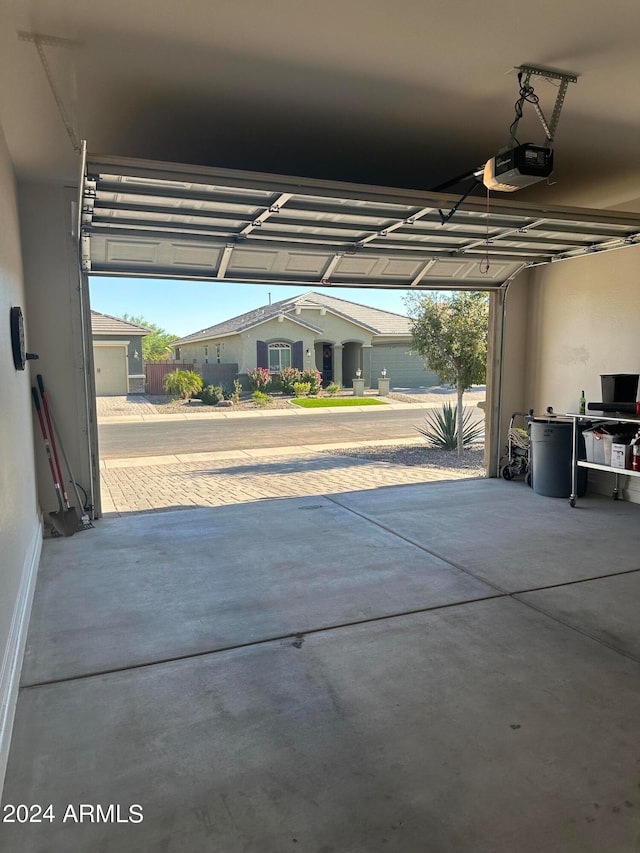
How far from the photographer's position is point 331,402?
20891mm

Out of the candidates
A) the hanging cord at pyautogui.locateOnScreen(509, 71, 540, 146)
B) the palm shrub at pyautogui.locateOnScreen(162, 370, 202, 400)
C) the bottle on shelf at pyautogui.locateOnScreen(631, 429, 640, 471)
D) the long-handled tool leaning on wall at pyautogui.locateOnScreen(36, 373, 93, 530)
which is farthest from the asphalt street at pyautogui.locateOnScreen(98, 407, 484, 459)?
the hanging cord at pyautogui.locateOnScreen(509, 71, 540, 146)

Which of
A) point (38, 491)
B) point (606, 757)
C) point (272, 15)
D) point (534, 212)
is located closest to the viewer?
point (606, 757)

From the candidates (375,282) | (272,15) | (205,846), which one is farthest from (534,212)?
(205,846)

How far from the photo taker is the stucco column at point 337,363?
24.9 meters

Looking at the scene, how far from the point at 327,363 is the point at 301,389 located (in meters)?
3.92

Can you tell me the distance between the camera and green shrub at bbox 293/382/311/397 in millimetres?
22125

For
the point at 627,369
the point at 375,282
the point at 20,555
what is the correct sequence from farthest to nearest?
1. the point at 375,282
2. the point at 627,369
3. the point at 20,555

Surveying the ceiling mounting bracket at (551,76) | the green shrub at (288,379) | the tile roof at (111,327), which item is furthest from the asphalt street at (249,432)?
the ceiling mounting bracket at (551,76)

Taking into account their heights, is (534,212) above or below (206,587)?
above

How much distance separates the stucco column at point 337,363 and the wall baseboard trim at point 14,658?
21.5 meters

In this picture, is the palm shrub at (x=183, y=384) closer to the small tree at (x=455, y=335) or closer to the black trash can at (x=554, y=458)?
the small tree at (x=455, y=335)

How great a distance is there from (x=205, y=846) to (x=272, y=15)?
348 centimetres

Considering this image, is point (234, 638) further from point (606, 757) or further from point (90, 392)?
point (90, 392)

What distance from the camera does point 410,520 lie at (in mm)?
5395
